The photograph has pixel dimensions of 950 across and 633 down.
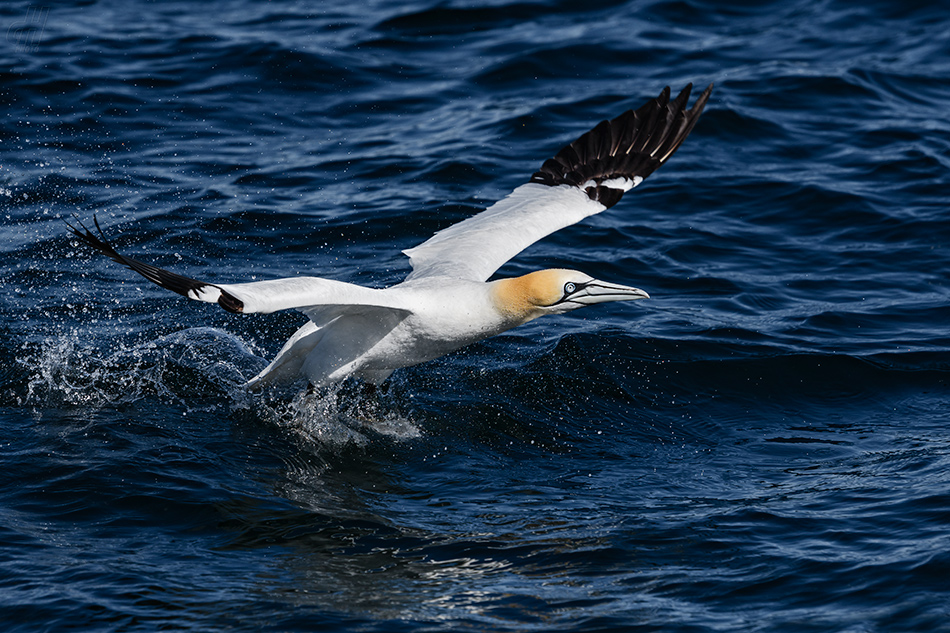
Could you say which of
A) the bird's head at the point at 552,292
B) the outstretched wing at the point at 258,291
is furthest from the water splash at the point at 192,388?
the outstretched wing at the point at 258,291

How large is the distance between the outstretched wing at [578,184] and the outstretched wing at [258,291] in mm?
1750

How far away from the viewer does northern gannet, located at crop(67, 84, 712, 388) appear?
257 inches

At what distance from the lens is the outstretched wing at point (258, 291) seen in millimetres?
6113

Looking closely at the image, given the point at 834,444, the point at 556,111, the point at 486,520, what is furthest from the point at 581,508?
the point at 556,111

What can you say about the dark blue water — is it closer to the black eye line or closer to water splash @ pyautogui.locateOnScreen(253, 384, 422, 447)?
water splash @ pyautogui.locateOnScreen(253, 384, 422, 447)

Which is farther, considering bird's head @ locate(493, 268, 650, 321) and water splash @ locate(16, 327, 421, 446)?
water splash @ locate(16, 327, 421, 446)

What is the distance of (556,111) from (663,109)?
18.4 feet

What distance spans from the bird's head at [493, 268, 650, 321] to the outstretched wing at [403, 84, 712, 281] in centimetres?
116

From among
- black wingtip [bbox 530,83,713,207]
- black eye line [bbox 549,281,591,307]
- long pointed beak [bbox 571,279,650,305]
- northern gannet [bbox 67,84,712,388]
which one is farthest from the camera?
black wingtip [bbox 530,83,713,207]

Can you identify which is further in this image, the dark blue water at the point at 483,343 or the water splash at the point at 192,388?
the water splash at the point at 192,388

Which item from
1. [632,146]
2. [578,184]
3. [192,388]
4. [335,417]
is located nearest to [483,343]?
[578,184]

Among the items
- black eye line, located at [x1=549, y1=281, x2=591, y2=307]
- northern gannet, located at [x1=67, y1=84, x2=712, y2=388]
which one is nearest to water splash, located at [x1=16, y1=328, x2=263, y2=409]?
northern gannet, located at [x1=67, y1=84, x2=712, y2=388]

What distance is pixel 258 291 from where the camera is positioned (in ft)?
20.6

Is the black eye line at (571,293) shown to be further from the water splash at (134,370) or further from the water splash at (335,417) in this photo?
the water splash at (134,370)
